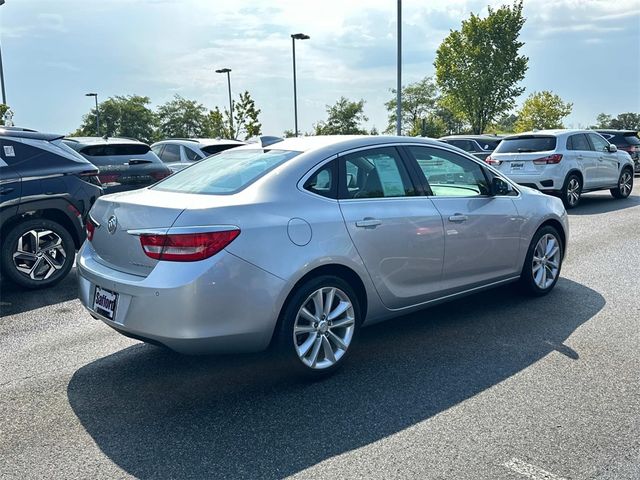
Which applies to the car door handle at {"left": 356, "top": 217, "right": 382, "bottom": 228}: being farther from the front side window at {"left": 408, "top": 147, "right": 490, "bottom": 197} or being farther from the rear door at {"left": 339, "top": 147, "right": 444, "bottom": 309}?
the front side window at {"left": 408, "top": 147, "right": 490, "bottom": 197}

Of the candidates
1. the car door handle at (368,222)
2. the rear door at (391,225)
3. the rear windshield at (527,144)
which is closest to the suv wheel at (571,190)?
the rear windshield at (527,144)

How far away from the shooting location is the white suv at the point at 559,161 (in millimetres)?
12250

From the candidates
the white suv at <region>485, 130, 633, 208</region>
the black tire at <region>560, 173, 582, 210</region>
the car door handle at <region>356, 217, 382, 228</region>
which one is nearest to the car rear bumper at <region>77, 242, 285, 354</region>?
the car door handle at <region>356, 217, 382, 228</region>

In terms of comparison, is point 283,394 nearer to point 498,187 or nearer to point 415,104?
point 498,187

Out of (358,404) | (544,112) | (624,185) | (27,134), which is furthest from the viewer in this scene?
(544,112)

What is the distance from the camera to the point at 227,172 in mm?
4301

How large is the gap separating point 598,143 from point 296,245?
11.8 metres

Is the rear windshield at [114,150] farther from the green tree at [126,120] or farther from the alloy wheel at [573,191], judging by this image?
the green tree at [126,120]

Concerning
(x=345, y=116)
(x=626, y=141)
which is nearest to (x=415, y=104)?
(x=345, y=116)

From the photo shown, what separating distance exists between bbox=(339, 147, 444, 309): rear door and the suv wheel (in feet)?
28.6

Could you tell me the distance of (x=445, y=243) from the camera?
15.4 feet

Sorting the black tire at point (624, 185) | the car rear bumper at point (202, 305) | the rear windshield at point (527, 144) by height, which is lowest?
the black tire at point (624, 185)

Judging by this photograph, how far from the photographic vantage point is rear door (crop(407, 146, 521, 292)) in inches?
188

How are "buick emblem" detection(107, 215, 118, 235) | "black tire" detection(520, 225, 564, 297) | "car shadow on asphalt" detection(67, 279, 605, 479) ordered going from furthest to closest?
"black tire" detection(520, 225, 564, 297) < "buick emblem" detection(107, 215, 118, 235) < "car shadow on asphalt" detection(67, 279, 605, 479)
